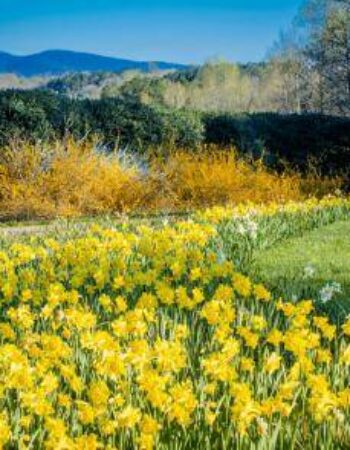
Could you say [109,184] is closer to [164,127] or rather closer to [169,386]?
[164,127]

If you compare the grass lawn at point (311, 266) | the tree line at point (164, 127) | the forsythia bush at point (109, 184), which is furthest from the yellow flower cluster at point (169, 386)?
the tree line at point (164, 127)

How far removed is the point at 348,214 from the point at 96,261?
5.26m

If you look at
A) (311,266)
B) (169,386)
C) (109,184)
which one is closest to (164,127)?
(109,184)

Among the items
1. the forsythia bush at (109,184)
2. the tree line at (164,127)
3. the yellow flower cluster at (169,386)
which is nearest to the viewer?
the yellow flower cluster at (169,386)

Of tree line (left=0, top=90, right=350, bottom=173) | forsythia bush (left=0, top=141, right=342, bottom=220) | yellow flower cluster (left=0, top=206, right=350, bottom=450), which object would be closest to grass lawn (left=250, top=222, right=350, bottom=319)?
yellow flower cluster (left=0, top=206, right=350, bottom=450)

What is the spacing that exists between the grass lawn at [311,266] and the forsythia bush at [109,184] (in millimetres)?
4047

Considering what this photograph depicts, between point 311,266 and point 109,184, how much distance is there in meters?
6.64

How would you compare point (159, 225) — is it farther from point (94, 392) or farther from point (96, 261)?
point (94, 392)

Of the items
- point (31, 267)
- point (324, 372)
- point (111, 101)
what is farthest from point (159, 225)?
point (111, 101)

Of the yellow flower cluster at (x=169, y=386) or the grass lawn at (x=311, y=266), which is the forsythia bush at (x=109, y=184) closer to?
the grass lawn at (x=311, y=266)

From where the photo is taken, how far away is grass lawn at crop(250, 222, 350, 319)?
519cm

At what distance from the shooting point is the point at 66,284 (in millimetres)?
5750

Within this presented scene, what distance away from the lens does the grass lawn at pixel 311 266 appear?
519 centimetres

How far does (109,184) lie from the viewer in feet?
41.6
